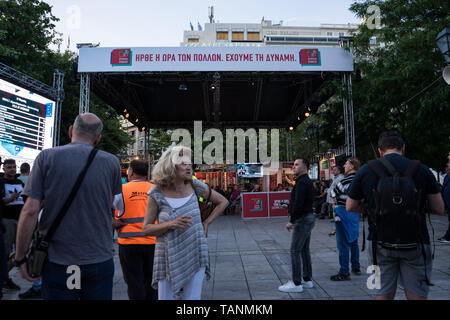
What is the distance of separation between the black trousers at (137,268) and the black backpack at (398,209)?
7.57 ft

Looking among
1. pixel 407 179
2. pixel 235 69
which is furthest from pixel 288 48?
pixel 407 179

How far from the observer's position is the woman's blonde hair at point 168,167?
248cm

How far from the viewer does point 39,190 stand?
2092 mm

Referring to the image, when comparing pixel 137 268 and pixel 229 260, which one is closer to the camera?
pixel 137 268

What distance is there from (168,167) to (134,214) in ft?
4.58

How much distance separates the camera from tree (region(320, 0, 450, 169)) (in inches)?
396

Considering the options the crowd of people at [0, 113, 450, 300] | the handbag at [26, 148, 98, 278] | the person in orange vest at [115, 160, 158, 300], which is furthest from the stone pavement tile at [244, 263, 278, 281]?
the handbag at [26, 148, 98, 278]

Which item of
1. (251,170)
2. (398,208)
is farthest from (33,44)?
(398,208)

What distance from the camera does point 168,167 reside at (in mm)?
2479

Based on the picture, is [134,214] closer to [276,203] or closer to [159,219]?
[159,219]

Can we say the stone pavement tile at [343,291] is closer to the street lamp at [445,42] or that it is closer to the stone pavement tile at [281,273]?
the stone pavement tile at [281,273]

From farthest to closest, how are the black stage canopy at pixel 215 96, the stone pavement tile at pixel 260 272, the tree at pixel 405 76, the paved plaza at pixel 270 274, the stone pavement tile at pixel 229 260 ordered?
the black stage canopy at pixel 215 96 < the tree at pixel 405 76 < the stone pavement tile at pixel 229 260 < the stone pavement tile at pixel 260 272 < the paved plaza at pixel 270 274

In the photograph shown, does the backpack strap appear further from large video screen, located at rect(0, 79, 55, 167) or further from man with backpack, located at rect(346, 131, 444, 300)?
large video screen, located at rect(0, 79, 55, 167)

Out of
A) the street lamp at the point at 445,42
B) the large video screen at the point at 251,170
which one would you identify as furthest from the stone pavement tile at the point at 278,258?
the large video screen at the point at 251,170
